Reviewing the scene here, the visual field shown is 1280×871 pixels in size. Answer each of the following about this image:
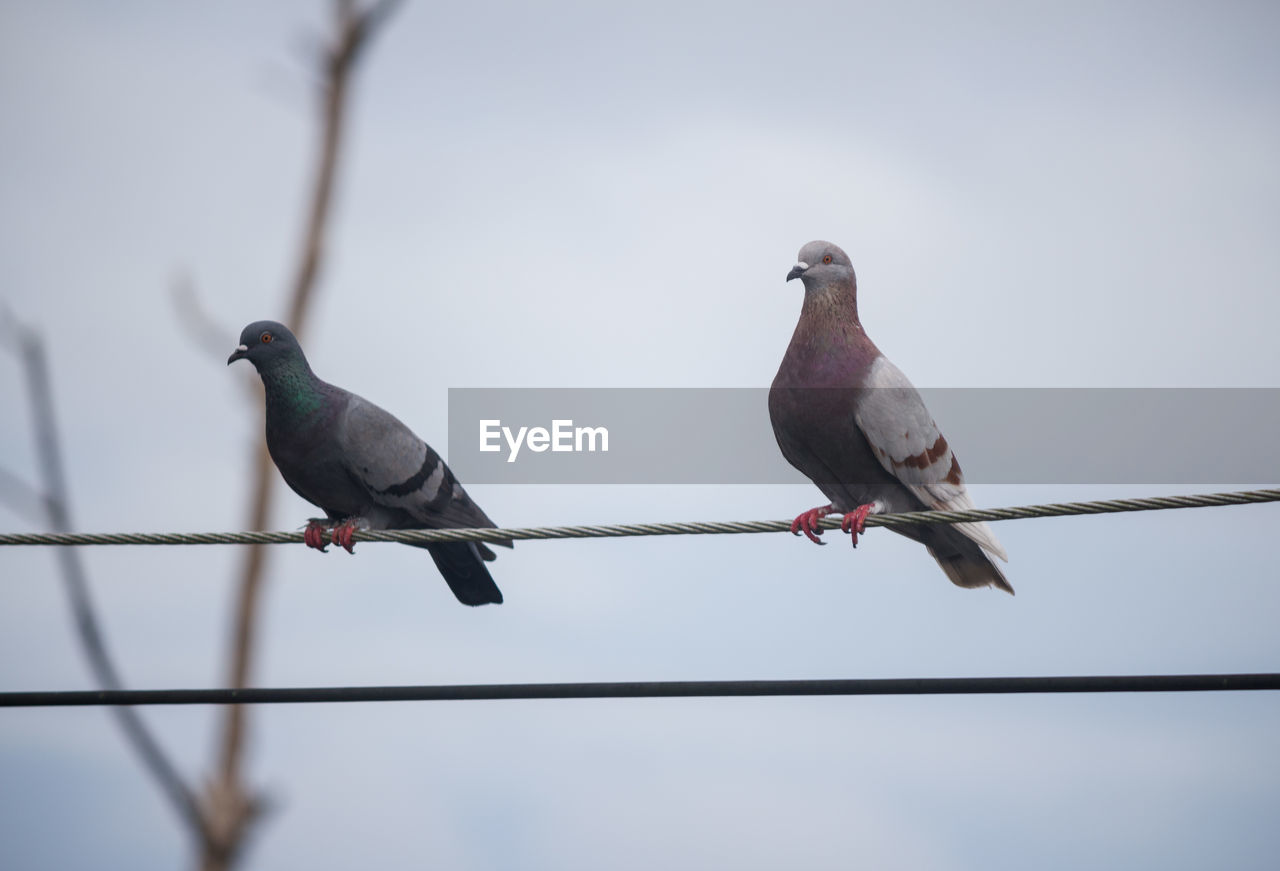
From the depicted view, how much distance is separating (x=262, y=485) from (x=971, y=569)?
13.0ft

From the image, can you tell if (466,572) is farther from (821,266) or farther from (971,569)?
(971,569)

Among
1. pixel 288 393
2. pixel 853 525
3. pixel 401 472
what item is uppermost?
pixel 288 393

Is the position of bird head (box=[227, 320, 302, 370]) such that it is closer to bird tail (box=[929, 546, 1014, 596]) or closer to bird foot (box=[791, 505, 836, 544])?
bird foot (box=[791, 505, 836, 544])

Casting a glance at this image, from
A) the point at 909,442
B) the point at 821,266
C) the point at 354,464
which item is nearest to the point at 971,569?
the point at 909,442

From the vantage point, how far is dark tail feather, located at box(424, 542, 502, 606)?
545 centimetres

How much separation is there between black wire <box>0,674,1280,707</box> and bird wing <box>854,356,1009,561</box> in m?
1.42

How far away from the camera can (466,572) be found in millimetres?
5523

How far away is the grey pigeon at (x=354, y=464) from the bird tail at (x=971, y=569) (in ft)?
6.84

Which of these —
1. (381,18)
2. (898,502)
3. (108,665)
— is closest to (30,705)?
(108,665)

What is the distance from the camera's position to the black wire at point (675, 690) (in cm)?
349

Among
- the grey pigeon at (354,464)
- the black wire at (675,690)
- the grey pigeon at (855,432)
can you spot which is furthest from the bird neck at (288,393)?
the grey pigeon at (855,432)

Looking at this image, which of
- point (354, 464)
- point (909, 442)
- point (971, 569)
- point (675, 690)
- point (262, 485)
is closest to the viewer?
point (675, 690)

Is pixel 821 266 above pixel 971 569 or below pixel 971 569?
above

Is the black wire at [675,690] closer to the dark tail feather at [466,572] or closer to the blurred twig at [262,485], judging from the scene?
the dark tail feather at [466,572]
